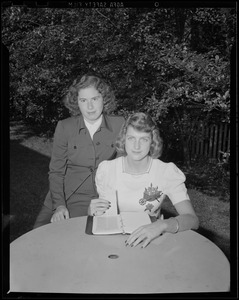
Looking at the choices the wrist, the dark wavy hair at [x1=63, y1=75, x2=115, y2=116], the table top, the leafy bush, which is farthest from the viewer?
the leafy bush

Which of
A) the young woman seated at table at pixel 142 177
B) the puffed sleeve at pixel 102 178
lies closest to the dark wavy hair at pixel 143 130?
the young woman seated at table at pixel 142 177

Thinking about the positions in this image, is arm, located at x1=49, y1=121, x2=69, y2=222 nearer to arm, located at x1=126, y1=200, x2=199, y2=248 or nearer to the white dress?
the white dress

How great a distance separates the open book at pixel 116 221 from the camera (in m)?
2.31

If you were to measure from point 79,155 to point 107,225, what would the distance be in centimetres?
52

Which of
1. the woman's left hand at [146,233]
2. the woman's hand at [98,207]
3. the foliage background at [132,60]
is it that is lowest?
the woman's left hand at [146,233]

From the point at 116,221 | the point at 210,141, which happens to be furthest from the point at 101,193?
the point at 210,141

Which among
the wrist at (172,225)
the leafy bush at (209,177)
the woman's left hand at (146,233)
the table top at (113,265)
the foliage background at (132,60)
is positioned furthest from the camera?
the leafy bush at (209,177)

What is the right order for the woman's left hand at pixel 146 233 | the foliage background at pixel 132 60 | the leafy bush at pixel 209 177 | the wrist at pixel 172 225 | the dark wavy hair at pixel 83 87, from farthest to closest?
the leafy bush at pixel 209 177 < the dark wavy hair at pixel 83 87 < the foliage background at pixel 132 60 < the wrist at pixel 172 225 < the woman's left hand at pixel 146 233

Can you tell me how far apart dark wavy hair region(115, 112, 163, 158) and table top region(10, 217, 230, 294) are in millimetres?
564

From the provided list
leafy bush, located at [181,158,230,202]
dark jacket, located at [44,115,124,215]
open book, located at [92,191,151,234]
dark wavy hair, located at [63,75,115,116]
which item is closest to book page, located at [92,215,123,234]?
open book, located at [92,191,151,234]

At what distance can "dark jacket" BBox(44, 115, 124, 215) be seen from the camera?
8.60ft

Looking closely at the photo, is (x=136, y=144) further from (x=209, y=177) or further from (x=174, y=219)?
(x=209, y=177)

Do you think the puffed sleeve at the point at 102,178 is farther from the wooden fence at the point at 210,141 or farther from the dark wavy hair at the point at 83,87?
the wooden fence at the point at 210,141
